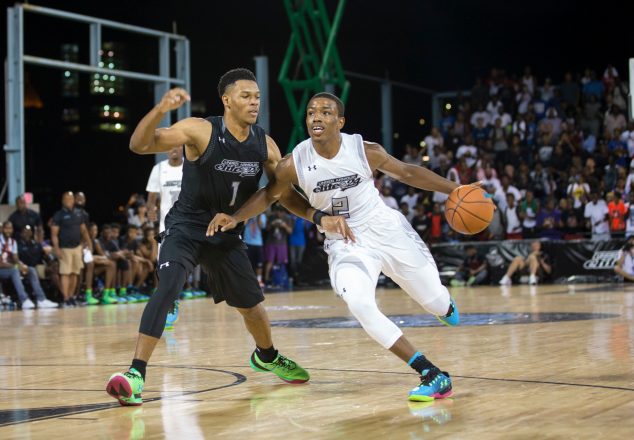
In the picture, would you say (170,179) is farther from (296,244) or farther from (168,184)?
(296,244)

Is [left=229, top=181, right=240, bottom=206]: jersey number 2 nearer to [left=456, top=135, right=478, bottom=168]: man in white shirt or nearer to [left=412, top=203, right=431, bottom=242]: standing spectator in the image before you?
[left=412, top=203, right=431, bottom=242]: standing spectator

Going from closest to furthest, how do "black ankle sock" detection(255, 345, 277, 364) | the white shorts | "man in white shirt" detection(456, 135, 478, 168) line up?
the white shorts
"black ankle sock" detection(255, 345, 277, 364)
"man in white shirt" detection(456, 135, 478, 168)

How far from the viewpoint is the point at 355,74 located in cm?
2752

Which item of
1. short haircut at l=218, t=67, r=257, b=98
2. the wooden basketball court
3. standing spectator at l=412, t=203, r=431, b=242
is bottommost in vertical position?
the wooden basketball court

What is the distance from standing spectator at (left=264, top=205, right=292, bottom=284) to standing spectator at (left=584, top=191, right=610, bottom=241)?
6360mm

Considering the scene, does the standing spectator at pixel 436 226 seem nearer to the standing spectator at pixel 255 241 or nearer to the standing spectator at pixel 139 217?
the standing spectator at pixel 255 241

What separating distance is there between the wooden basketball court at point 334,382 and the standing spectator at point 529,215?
9141 mm

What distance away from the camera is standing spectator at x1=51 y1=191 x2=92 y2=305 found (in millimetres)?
17066

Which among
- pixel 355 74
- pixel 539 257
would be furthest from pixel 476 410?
pixel 355 74

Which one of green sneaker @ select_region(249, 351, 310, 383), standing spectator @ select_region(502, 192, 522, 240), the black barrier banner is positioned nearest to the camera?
green sneaker @ select_region(249, 351, 310, 383)

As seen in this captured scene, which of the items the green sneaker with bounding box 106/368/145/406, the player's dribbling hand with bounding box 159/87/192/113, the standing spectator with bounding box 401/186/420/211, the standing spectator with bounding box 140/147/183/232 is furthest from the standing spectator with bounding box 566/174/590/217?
the green sneaker with bounding box 106/368/145/406

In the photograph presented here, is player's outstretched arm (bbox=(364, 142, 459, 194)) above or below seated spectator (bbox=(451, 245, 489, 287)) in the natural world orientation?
above

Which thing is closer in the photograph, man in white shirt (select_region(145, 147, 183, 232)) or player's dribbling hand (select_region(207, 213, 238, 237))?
player's dribbling hand (select_region(207, 213, 238, 237))

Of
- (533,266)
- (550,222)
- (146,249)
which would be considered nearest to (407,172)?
(146,249)
